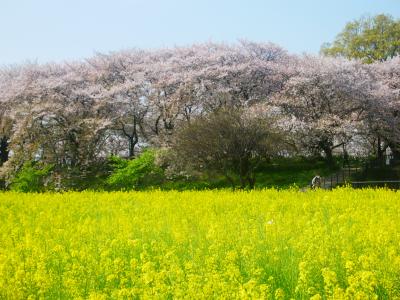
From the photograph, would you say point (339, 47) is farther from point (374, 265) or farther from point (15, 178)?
point (374, 265)

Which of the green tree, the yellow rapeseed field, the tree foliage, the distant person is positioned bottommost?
the distant person

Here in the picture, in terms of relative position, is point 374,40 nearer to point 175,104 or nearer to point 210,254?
point 175,104

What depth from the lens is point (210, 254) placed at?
870cm

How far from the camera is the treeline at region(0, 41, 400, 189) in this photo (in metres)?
35.7

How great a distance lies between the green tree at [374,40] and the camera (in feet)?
161

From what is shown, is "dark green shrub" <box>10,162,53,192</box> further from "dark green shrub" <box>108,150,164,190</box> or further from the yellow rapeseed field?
the yellow rapeseed field

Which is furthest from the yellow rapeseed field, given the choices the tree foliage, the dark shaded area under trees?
the dark shaded area under trees

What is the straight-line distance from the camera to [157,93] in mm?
39719

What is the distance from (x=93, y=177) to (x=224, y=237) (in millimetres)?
29441

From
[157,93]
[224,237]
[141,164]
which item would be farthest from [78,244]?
[157,93]

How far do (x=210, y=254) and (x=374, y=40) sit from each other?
149 ft

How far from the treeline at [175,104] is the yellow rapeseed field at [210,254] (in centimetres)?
1819

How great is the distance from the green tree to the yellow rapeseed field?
36.0 m

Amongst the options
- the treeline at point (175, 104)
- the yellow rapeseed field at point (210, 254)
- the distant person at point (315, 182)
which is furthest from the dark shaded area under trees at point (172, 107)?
the yellow rapeseed field at point (210, 254)
